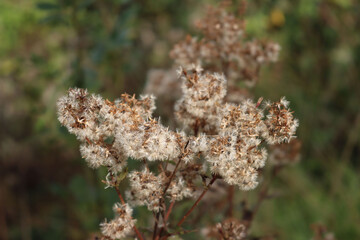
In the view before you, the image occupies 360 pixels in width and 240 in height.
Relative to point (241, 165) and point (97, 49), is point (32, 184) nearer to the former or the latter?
point (97, 49)

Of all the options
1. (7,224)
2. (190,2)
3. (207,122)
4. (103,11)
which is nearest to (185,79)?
(207,122)

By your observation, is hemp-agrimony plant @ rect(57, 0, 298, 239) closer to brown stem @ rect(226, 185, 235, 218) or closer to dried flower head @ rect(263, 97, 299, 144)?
Answer: dried flower head @ rect(263, 97, 299, 144)

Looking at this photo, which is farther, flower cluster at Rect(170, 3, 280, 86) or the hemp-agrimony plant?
flower cluster at Rect(170, 3, 280, 86)

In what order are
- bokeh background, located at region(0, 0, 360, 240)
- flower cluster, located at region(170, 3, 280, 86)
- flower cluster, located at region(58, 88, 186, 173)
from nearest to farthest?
flower cluster, located at region(58, 88, 186, 173) < flower cluster, located at region(170, 3, 280, 86) < bokeh background, located at region(0, 0, 360, 240)

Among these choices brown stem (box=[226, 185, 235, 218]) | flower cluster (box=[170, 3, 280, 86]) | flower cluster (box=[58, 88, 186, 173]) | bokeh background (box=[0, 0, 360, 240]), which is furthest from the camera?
bokeh background (box=[0, 0, 360, 240])

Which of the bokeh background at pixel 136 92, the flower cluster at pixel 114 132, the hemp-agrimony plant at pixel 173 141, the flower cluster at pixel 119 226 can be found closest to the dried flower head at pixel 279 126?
the hemp-agrimony plant at pixel 173 141

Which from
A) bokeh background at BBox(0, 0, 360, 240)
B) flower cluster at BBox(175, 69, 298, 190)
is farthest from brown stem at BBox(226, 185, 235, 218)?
bokeh background at BBox(0, 0, 360, 240)

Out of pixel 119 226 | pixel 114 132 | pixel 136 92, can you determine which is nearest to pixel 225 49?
pixel 114 132

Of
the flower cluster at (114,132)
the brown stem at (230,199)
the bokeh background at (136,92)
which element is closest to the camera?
the flower cluster at (114,132)

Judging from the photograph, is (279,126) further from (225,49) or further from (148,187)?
(225,49)

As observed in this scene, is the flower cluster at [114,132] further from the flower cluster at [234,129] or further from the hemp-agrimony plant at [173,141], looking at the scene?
the flower cluster at [234,129]
